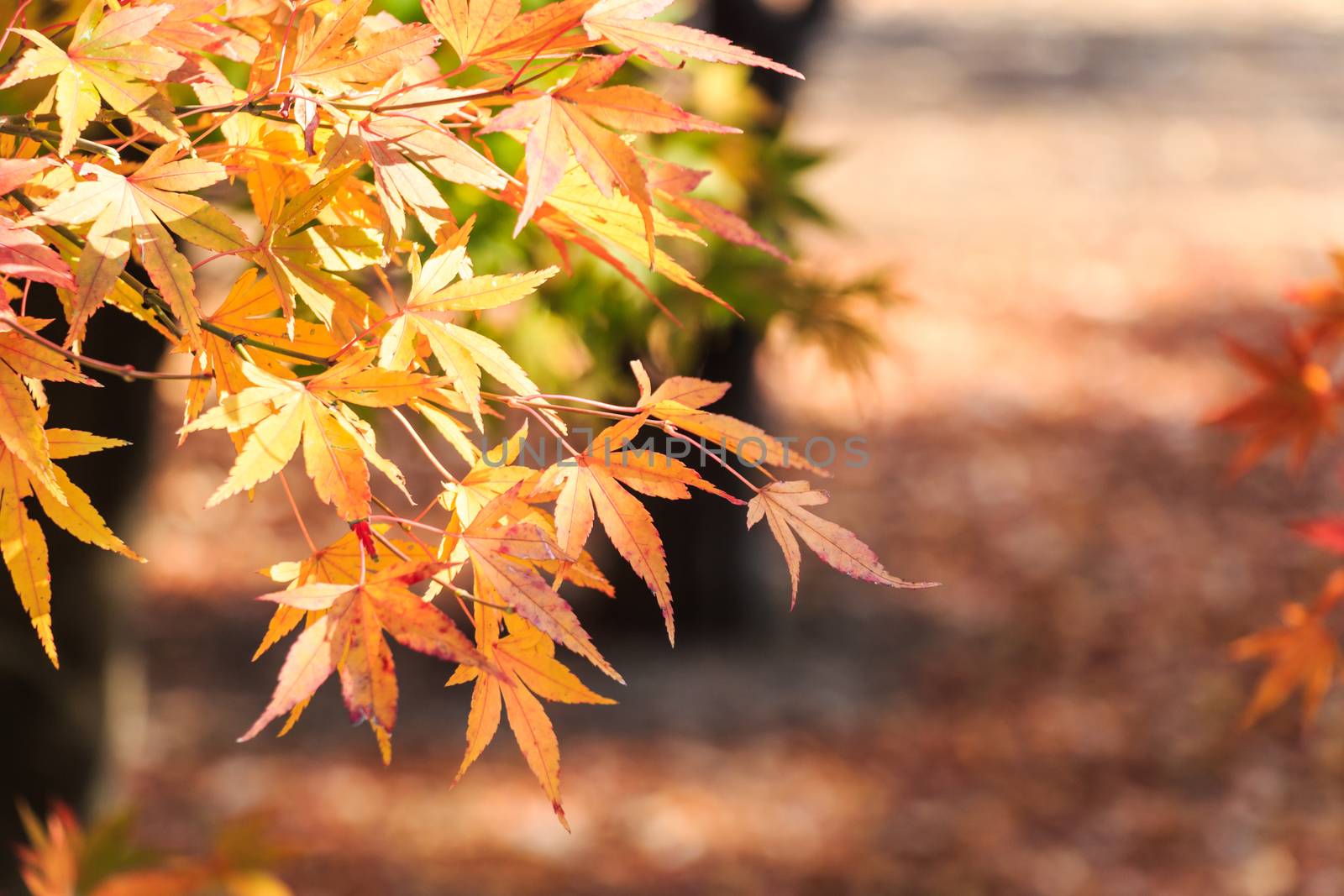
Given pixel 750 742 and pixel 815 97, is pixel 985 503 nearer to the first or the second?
pixel 750 742

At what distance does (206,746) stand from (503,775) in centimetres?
81

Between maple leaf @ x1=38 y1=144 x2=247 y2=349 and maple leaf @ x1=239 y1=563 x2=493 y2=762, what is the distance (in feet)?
0.47

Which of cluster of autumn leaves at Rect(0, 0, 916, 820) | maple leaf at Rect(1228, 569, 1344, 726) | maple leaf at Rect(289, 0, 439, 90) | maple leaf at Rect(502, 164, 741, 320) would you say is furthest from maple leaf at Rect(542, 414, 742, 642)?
maple leaf at Rect(1228, 569, 1344, 726)

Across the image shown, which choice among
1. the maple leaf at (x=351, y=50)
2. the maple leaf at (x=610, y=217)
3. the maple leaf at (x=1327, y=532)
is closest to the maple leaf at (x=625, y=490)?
the maple leaf at (x=610, y=217)

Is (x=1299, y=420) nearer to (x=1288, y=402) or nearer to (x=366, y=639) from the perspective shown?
(x=1288, y=402)

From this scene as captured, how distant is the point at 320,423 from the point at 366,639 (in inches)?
4.2

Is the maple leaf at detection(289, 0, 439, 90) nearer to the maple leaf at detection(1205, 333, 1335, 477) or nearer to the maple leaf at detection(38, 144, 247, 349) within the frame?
the maple leaf at detection(38, 144, 247, 349)

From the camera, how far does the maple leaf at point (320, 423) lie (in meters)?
0.60

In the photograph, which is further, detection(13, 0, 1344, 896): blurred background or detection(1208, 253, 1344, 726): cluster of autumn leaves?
detection(13, 0, 1344, 896): blurred background

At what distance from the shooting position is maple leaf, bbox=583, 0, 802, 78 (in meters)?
0.62

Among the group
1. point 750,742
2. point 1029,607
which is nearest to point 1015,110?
point 1029,607

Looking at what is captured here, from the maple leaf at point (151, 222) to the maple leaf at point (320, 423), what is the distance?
44mm

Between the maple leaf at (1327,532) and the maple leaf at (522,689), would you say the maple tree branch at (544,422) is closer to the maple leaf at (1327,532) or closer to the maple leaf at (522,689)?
the maple leaf at (522,689)

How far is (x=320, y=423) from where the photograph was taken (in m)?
0.62
